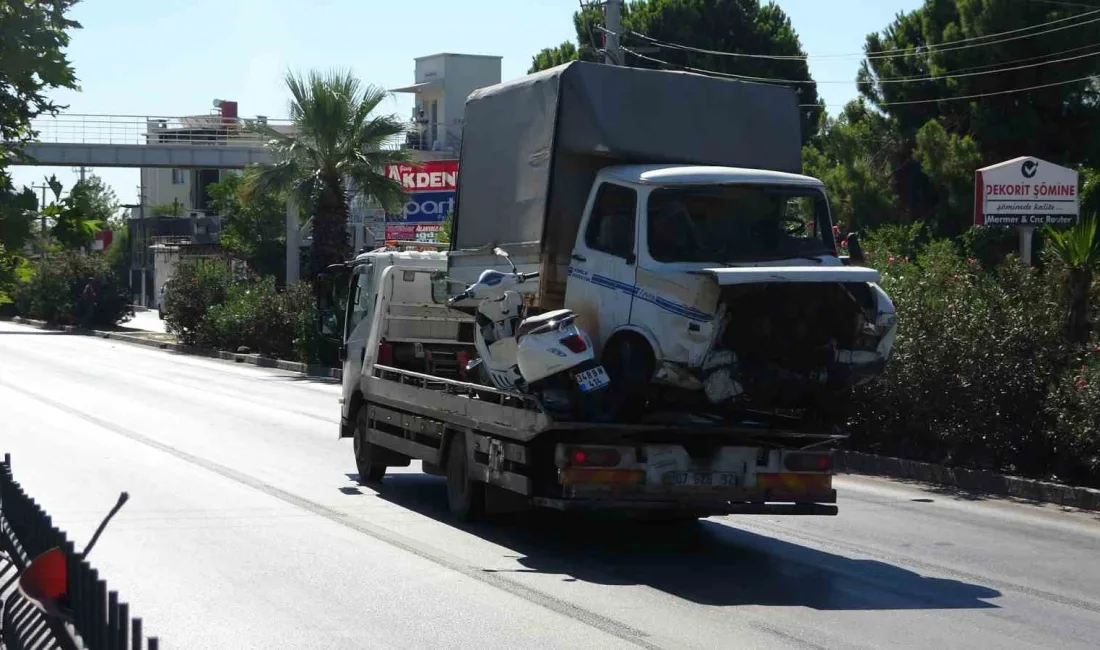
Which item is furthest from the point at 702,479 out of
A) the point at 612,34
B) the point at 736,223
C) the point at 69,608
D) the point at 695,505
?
the point at 612,34

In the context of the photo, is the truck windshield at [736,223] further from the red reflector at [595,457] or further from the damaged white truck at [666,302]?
the red reflector at [595,457]

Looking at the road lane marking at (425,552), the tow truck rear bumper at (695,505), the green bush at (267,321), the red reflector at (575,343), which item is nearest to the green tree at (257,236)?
the green bush at (267,321)

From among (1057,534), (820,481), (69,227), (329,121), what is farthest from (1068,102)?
(69,227)

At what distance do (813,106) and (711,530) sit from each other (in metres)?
43.1

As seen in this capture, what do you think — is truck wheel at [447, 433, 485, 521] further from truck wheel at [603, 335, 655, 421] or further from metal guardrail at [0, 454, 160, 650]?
metal guardrail at [0, 454, 160, 650]

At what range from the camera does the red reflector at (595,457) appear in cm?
1006

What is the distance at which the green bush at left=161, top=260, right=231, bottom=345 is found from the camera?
1667 inches

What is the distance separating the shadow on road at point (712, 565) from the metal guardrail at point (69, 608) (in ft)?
13.7

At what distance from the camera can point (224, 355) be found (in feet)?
129

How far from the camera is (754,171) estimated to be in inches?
437

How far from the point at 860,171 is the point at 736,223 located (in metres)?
28.1

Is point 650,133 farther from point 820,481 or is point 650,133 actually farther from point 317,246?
point 317,246

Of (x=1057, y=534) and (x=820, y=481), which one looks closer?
(x=820, y=481)

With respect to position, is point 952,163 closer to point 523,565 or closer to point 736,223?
point 736,223
